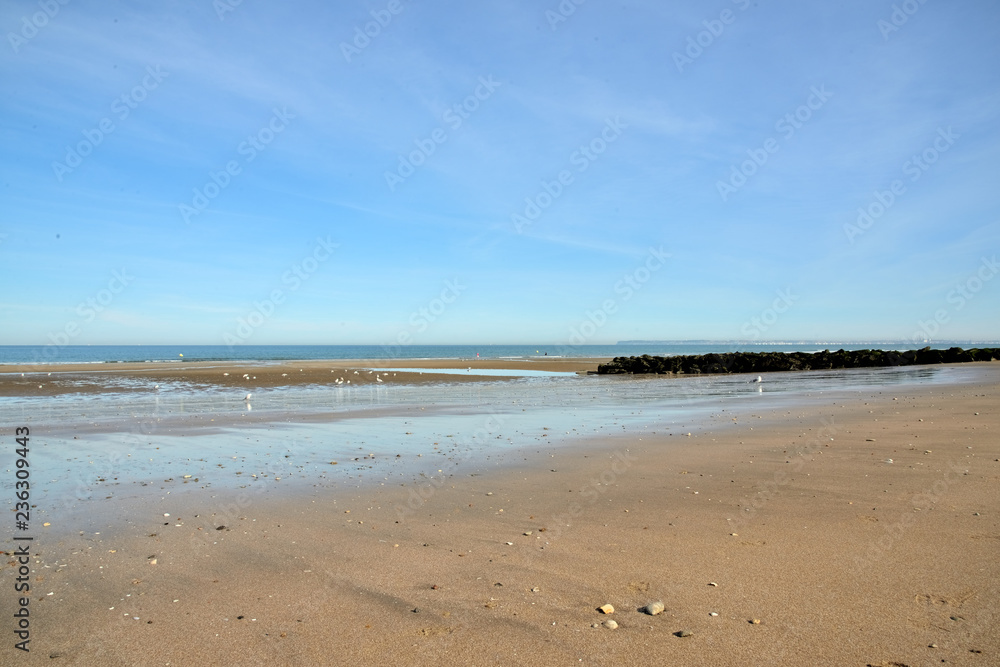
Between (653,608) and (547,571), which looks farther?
(547,571)

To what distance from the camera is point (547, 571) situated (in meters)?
5.10

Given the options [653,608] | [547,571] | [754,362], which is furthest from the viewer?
[754,362]

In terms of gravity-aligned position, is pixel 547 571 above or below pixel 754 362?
below

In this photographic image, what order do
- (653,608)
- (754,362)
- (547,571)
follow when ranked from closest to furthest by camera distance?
(653,608), (547,571), (754,362)

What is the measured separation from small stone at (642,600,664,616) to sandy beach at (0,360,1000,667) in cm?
5

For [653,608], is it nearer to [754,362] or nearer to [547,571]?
[547,571]

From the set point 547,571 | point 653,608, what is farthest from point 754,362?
point 653,608

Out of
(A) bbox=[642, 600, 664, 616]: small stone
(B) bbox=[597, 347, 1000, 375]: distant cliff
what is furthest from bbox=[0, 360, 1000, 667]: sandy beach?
(B) bbox=[597, 347, 1000, 375]: distant cliff

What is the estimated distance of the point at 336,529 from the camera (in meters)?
6.34

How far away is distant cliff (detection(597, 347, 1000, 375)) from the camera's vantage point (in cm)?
4016

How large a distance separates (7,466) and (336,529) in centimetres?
685

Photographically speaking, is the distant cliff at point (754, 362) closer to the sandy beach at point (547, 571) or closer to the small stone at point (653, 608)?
the sandy beach at point (547, 571)

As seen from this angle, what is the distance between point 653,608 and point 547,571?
103cm

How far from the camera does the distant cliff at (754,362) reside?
1581 inches
